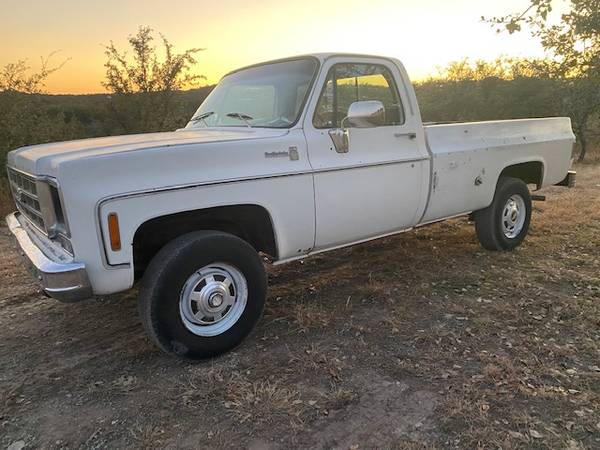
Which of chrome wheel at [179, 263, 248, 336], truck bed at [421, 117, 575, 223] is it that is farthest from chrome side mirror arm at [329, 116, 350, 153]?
chrome wheel at [179, 263, 248, 336]

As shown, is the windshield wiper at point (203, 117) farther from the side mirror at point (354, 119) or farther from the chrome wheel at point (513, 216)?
the chrome wheel at point (513, 216)

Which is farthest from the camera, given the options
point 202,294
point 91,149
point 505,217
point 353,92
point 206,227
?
point 505,217

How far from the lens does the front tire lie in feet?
9.78

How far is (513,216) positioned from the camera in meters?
5.54

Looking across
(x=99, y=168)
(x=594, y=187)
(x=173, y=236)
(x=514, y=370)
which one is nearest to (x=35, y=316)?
(x=173, y=236)

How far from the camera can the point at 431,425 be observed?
8.42 feet

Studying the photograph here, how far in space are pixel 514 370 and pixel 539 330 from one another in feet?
2.36

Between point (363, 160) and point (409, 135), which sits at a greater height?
point (409, 135)

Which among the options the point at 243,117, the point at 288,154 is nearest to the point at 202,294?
the point at 288,154

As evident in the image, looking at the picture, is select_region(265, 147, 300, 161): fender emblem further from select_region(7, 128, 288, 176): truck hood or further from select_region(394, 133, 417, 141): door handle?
select_region(394, 133, 417, 141): door handle

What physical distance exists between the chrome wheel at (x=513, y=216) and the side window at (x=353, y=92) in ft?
6.50

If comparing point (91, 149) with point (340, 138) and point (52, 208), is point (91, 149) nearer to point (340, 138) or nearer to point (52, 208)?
point (52, 208)

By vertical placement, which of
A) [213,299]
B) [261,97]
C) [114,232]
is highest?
[261,97]

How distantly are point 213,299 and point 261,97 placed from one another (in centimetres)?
184
